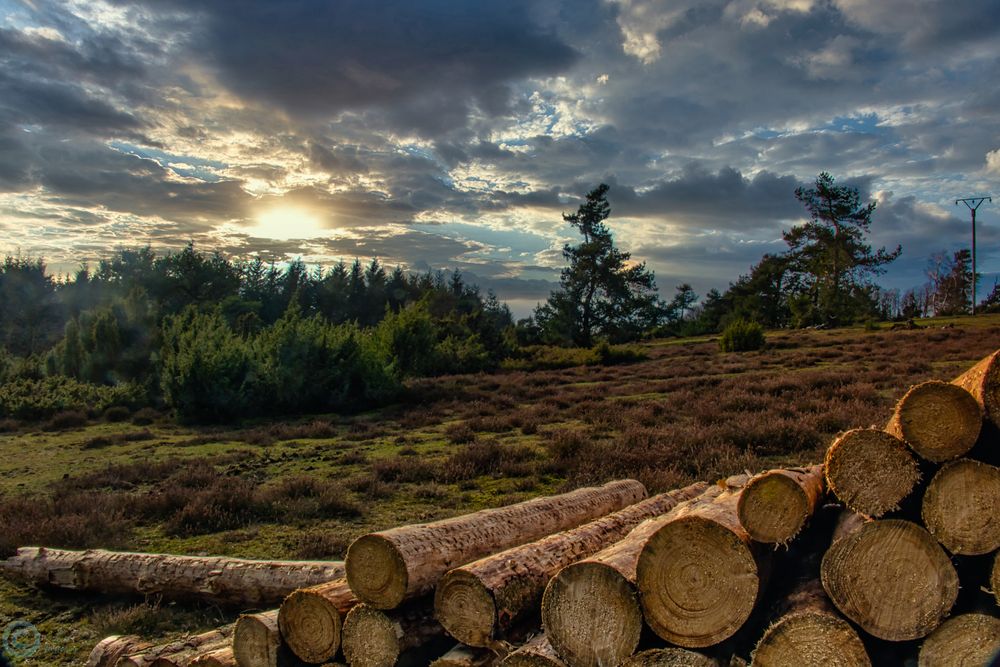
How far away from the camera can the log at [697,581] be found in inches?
110

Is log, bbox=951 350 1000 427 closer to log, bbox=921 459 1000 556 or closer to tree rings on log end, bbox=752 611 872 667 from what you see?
log, bbox=921 459 1000 556

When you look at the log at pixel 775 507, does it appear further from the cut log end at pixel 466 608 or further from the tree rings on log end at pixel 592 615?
the cut log end at pixel 466 608

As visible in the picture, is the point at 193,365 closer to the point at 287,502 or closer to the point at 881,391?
the point at 287,502

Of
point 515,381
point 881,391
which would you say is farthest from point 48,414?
point 881,391

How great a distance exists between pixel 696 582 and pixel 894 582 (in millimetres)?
877

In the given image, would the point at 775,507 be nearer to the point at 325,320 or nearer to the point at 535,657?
the point at 535,657

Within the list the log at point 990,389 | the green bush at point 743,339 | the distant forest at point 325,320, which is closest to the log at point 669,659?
the log at point 990,389

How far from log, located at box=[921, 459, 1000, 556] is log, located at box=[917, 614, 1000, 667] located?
11.5 inches

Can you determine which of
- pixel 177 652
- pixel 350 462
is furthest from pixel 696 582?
pixel 350 462

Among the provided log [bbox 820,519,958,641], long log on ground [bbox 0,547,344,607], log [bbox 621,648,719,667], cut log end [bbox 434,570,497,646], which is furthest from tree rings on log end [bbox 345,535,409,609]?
log [bbox 820,519,958,641]

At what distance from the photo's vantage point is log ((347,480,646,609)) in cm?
337

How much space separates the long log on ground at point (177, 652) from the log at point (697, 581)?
2873 millimetres

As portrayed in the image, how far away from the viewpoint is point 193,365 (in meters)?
19.2

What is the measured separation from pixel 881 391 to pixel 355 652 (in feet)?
55.2
